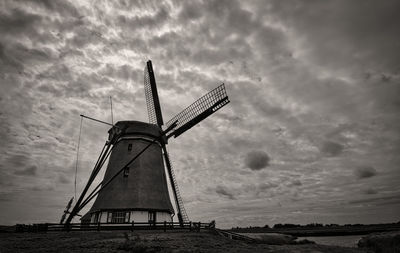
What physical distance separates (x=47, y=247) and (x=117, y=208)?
7549 mm

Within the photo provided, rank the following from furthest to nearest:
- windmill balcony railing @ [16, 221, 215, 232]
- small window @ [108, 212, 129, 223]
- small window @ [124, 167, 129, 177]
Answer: small window @ [124, 167, 129, 177] < small window @ [108, 212, 129, 223] < windmill balcony railing @ [16, 221, 215, 232]

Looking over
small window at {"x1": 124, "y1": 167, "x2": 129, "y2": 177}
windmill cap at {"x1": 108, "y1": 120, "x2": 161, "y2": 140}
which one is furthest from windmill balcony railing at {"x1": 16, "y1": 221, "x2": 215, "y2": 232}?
windmill cap at {"x1": 108, "y1": 120, "x2": 161, "y2": 140}

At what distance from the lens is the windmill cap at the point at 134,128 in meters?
23.8

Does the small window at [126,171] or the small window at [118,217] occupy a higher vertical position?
the small window at [126,171]

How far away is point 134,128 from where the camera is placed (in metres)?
24.0

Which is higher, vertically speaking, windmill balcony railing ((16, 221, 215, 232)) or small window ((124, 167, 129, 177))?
small window ((124, 167, 129, 177))

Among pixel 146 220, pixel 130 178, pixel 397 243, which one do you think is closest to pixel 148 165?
pixel 130 178

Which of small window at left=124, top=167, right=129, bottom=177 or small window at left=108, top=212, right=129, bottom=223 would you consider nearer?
small window at left=108, top=212, right=129, bottom=223

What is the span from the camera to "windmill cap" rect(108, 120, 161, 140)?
937 inches

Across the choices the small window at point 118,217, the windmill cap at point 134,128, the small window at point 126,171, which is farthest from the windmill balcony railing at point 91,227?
the windmill cap at point 134,128

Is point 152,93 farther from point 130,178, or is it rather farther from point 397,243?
point 397,243

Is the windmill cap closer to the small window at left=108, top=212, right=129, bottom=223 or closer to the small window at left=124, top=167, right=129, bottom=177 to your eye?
the small window at left=124, top=167, right=129, bottom=177

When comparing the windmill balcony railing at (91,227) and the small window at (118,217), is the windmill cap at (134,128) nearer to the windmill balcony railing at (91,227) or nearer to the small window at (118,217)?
the small window at (118,217)

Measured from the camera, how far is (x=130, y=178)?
864 inches
